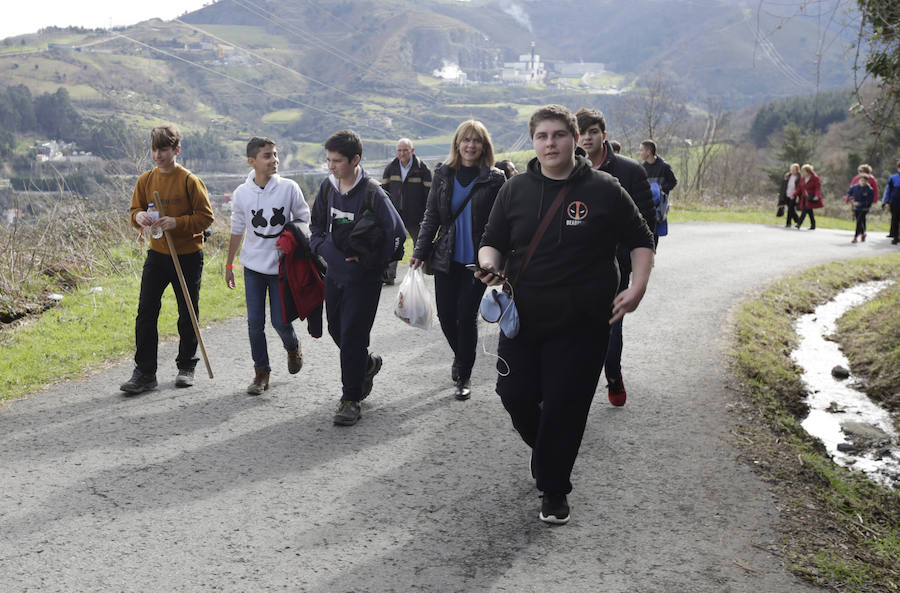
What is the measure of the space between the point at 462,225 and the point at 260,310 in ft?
5.85

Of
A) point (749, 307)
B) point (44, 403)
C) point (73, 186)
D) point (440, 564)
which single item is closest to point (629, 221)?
point (440, 564)

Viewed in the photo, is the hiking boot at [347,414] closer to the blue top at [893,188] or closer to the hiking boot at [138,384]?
the hiking boot at [138,384]

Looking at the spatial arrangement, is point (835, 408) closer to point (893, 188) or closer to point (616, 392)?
point (616, 392)

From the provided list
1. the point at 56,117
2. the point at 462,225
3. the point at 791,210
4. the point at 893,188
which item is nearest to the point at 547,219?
the point at 462,225

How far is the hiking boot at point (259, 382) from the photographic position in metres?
6.25

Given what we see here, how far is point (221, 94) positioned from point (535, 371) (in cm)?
16468

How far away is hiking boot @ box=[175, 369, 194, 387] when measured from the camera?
21.1 feet

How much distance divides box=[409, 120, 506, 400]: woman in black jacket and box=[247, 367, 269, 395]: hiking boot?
60.3 inches

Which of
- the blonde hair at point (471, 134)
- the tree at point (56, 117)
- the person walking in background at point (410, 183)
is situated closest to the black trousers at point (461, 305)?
the blonde hair at point (471, 134)

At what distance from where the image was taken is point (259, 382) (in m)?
6.30

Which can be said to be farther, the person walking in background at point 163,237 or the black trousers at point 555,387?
the person walking in background at point 163,237

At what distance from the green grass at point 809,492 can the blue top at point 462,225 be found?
8.17ft

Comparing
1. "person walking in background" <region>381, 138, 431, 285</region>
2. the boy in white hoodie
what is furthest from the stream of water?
"person walking in background" <region>381, 138, 431, 285</region>

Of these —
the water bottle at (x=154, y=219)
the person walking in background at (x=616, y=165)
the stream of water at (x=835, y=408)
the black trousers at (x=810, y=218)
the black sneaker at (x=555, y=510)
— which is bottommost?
the stream of water at (x=835, y=408)
